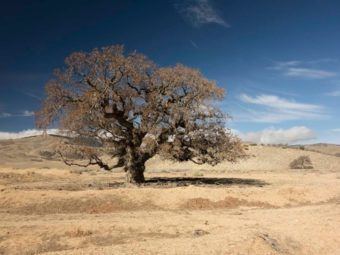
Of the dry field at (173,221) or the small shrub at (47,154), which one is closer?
the dry field at (173,221)

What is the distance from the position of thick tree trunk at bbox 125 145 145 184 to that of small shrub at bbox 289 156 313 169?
36403mm

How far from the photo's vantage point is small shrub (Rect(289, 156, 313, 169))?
220 ft

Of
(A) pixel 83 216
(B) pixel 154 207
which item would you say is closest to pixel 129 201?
(B) pixel 154 207

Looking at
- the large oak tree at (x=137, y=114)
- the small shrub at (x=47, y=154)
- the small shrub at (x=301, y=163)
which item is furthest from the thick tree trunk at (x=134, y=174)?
the small shrub at (x=47, y=154)

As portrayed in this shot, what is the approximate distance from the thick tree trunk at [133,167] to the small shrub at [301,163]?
119 feet

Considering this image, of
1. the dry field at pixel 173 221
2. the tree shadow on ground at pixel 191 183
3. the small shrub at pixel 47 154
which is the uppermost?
the small shrub at pixel 47 154

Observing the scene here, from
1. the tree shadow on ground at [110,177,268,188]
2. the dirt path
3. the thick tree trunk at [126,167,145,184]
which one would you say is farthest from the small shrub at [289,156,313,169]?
the thick tree trunk at [126,167,145,184]

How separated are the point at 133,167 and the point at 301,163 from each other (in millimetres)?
38528

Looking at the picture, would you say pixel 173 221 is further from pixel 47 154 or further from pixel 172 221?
pixel 47 154

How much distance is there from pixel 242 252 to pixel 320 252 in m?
3.31

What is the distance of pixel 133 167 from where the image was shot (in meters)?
35.6

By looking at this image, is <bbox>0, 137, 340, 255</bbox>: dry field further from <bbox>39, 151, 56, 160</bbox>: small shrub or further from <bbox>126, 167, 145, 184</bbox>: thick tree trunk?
<bbox>39, 151, 56, 160</bbox>: small shrub

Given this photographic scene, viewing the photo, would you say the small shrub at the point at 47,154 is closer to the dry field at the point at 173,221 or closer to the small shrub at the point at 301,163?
the small shrub at the point at 301,163

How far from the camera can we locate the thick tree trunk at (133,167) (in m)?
35.2
